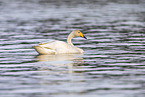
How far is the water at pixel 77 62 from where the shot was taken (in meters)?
12.4

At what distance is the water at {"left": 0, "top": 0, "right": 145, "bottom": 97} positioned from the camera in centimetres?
1240

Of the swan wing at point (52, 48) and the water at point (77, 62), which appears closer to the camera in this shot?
the water at point (77, 62)

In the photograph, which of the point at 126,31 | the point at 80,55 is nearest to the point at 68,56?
the point at 80,55

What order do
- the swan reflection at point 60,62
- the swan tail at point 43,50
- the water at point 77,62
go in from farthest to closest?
the swan tail at point 43,50 < the swan reflection at point 60,62 < the water at point 77,62

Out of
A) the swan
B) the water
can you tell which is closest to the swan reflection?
the water

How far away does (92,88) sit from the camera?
12.5 metres

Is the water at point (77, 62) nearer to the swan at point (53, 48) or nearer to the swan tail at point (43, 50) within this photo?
the swan tail at point (43, 50)

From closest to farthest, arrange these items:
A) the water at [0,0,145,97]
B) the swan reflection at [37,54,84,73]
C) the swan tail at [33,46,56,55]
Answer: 1. the water at [0,0,145,97]
2. the swan reflection at [37,54,84,73]
3. the swan tail at [33,46,56,55]

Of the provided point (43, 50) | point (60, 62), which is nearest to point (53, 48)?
point (43, 50)

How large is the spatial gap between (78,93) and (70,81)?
1.50 m

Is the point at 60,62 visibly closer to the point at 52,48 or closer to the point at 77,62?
the point at 77,62

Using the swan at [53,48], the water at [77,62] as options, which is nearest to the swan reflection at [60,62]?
the water at [77,62]

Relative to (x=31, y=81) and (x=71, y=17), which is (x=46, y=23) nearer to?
(x=71, y=17)

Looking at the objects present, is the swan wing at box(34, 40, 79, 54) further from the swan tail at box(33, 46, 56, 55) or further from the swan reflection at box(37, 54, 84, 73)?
the swan reflection at box(37, 54, 84, 73)
